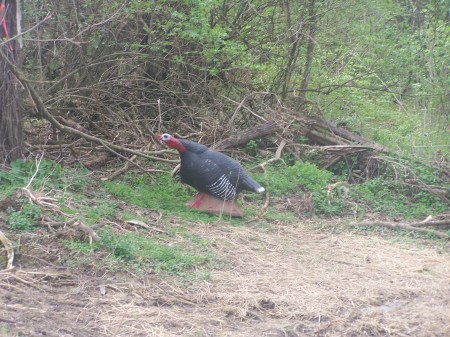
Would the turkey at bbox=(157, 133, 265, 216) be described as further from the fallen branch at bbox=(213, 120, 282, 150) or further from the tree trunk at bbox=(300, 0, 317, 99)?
the tree trunk at bbox=(300, 0, 317, 99)

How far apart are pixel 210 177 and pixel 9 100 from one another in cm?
229

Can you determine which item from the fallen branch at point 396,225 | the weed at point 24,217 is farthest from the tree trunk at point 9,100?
the fallen branch at point 396,225

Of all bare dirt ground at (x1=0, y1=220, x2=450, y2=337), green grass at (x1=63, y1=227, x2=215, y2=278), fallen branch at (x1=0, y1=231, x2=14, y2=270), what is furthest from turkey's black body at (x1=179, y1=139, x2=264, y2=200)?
fallen branch at (x1=0, y1=231, x2=14, y2=270)

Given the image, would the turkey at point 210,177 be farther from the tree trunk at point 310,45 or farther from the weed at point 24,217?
the tree trunk at point 310,45

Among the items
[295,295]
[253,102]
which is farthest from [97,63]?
[295,295]

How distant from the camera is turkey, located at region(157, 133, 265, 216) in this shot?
720 cm

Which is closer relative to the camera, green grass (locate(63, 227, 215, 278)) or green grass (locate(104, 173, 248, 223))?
green grass (locate(63, 227, 215, 278))

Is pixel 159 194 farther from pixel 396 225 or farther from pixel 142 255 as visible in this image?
pixel 396 225

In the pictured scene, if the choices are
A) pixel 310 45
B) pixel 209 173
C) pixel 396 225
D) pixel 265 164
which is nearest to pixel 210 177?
pixel 209 173

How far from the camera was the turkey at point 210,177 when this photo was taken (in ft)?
23.6

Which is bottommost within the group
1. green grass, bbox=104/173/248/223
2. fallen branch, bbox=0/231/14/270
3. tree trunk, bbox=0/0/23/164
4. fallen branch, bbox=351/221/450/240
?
fallen branch, bbox=351/221/450/240

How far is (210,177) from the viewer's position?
7191mm

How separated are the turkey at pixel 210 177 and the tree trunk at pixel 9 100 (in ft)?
5.12

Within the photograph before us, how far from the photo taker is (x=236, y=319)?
456cm
